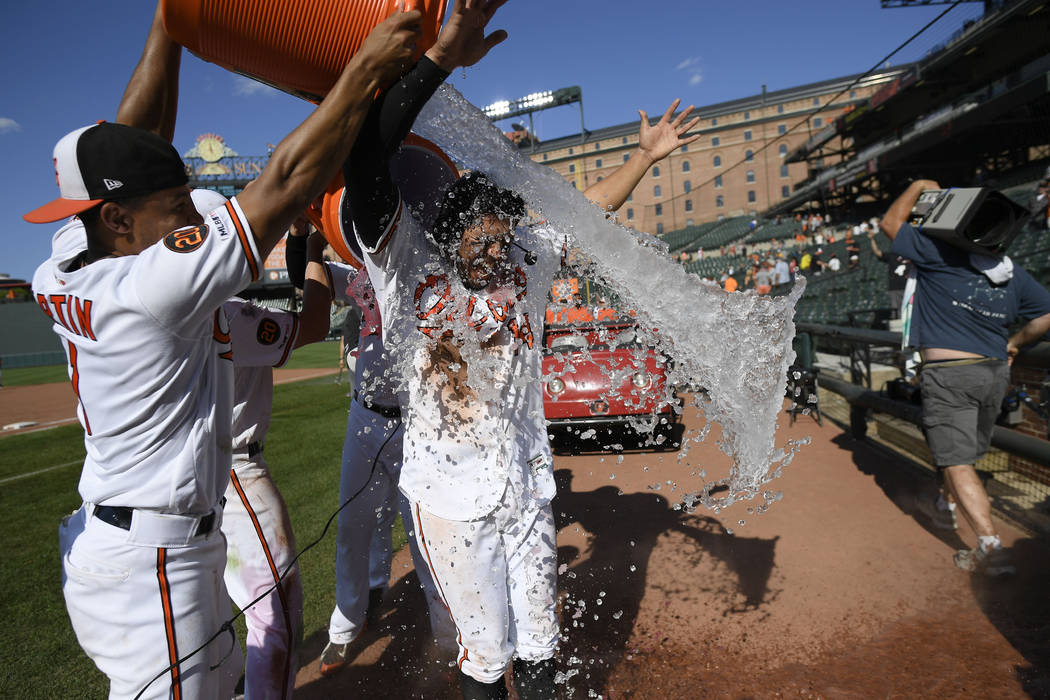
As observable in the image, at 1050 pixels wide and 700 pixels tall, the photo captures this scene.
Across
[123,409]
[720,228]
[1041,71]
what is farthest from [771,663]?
[1041,71]

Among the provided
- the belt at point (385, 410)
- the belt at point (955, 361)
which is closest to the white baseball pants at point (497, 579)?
the belt at point (385, 410)

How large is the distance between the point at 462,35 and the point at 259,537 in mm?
1872

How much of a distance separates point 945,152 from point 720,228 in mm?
14973

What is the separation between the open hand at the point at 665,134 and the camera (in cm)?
237

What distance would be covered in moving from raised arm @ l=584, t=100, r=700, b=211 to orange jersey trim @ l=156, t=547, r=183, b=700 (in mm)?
1768

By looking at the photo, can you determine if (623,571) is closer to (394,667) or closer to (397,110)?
(394,667)

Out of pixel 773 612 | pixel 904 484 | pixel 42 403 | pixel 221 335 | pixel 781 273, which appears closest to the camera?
pixel 221 335

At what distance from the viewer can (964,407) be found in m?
3.36

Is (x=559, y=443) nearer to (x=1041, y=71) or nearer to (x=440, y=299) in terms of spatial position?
(x=440, y=299)

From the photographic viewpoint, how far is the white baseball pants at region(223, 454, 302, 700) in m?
2.16

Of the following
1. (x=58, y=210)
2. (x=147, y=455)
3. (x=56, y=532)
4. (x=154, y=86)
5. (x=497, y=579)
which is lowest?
(x=56, y=532)

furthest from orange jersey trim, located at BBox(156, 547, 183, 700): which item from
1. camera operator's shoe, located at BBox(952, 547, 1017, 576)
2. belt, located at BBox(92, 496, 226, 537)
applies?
camera operator's shoe, located at BBox(952, 547, 1017, 576)

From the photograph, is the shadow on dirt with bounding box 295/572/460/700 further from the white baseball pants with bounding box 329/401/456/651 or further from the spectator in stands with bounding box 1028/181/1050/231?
the spectator in stands with bounding box 1028/181/1050/231

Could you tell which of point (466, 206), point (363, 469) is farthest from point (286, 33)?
point (363, 469)
